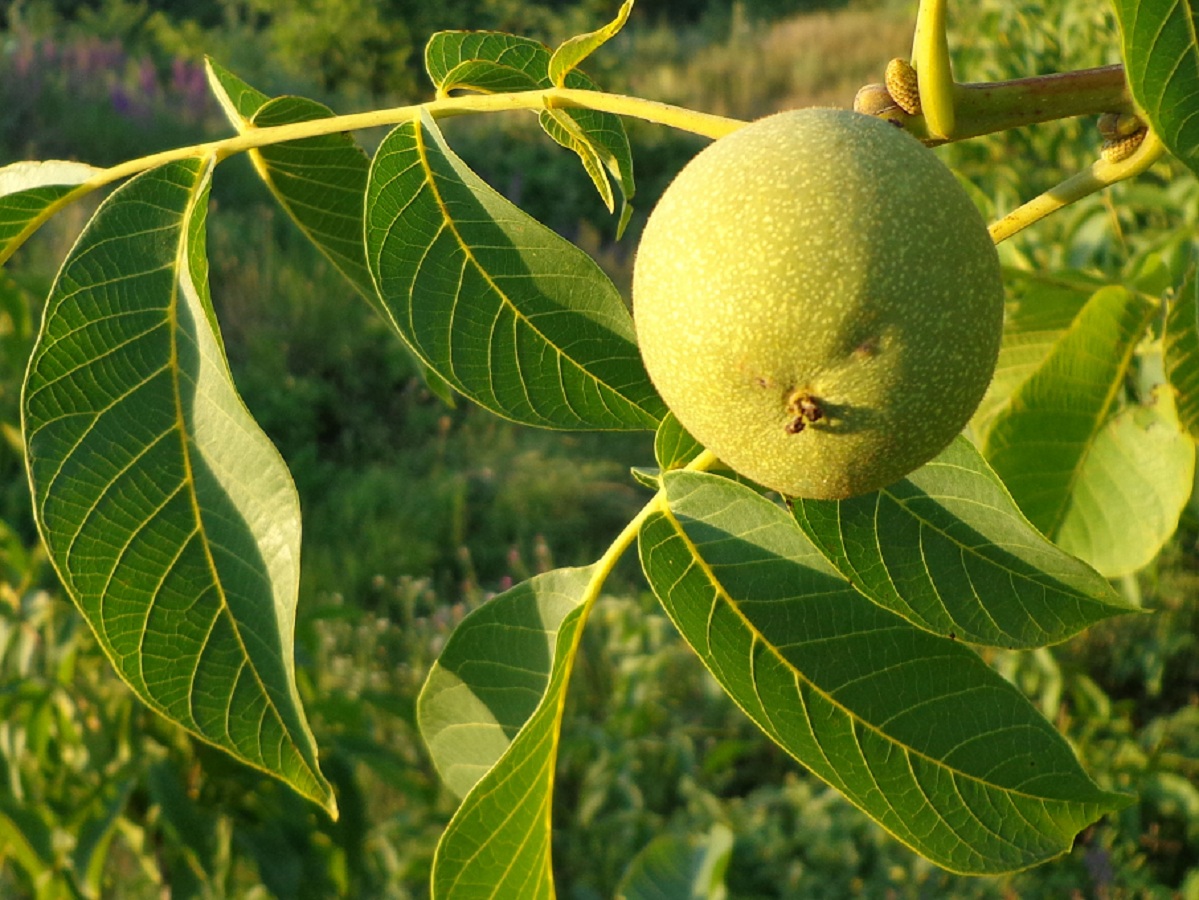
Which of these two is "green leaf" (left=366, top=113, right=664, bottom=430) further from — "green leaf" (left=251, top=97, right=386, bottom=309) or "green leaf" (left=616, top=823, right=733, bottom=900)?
"green leaf" (left=616, top=823, right=733, bottom=900)

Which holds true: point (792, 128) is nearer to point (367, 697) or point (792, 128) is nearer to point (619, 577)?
point (367, 697)

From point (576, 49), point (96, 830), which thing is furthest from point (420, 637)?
point (576, 49)

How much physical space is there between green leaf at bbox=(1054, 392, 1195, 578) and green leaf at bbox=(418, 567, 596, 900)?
2.02 ft

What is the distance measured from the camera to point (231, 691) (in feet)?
2.77

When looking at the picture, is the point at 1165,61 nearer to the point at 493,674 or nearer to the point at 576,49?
the point at 576,49

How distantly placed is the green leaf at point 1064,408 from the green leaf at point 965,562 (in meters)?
0.46

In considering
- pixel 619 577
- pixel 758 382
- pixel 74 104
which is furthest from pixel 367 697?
pixel 74 104

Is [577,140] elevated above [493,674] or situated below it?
above

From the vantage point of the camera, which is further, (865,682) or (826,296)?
(865,682)

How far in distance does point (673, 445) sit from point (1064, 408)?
0.61 metres

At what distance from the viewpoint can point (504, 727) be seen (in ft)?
3.44

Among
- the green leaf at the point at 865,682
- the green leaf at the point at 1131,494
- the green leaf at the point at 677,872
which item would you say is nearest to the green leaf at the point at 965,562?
the green leaf at the point at 865,682

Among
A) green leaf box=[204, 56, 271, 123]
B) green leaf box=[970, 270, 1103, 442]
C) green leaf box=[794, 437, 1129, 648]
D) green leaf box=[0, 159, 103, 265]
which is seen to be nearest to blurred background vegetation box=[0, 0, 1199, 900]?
green leaf box=[970, 270, 1103, 442]

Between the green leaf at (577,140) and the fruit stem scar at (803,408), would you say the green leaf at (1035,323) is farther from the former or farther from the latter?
the fruit stem scar at (803,408)
